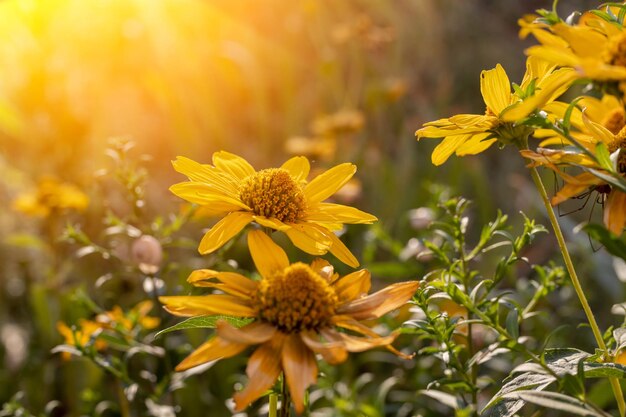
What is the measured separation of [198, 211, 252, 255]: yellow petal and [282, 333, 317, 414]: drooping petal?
13 cm

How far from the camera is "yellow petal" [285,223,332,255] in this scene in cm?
60

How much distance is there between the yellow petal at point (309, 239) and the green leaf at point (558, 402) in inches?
7.3

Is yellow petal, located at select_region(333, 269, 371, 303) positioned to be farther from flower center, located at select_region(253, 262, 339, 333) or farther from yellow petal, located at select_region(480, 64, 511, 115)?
yellow petal, located at select_region(480, 64, 511, 115)

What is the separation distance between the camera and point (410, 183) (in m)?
2.07

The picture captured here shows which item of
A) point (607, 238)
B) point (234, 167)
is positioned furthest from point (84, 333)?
point (607, 238)

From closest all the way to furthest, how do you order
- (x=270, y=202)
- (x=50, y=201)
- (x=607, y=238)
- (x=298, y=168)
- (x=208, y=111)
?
(x=607, y=238)
(x=270, y=202)
(x=298, y=168)
(x=50, y=201)
(x=208, y=111)

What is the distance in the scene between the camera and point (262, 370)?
1.54 ft

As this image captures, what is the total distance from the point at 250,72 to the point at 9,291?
113cm

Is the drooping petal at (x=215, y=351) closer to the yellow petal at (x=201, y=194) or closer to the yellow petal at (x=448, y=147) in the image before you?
the yellow petal at (x=201, y=194)

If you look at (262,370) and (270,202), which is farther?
(270,202)

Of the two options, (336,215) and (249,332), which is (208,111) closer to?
(336,215)

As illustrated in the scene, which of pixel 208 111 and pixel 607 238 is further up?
pixel 607 238

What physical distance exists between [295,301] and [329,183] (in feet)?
0.67

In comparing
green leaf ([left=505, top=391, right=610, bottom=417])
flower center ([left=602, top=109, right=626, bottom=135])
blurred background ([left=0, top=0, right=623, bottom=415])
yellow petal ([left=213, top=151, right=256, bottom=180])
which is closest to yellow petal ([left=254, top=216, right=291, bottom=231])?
yellow petal ([left=213, top=151, right=256, bottom=180])
